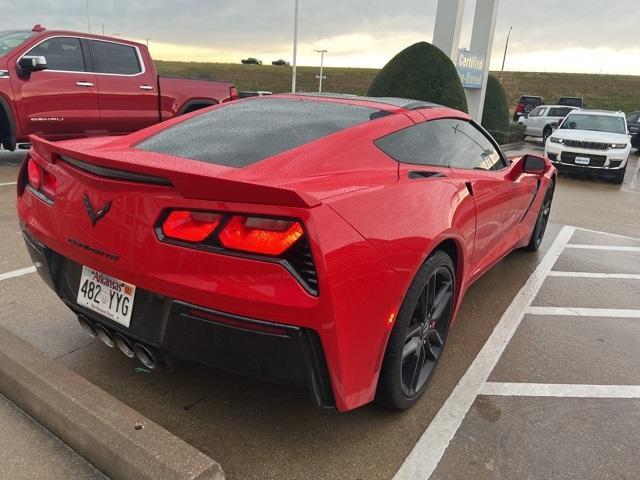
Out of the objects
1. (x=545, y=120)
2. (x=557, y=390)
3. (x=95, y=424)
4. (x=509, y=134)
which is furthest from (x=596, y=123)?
(x=95, y=424)

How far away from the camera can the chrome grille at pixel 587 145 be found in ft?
36.0

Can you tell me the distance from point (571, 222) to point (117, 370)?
20.5 feet

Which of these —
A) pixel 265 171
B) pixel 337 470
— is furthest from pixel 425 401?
pixel 265 171

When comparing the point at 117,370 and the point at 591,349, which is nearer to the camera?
the point at 117,370

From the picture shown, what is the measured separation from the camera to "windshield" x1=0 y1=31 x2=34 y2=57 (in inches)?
274

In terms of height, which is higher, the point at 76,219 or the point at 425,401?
the point at 76,219

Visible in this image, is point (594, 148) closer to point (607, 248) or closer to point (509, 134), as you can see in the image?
point (607, 248)

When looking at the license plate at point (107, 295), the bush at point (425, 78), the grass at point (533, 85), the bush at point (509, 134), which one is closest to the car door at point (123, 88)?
the bush at point (425, 78)

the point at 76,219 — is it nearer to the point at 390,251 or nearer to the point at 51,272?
the point at 51,272

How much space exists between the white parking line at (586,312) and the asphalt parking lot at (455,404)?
0.02m

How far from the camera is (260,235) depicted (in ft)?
5.63

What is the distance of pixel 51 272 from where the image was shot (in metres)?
2.29

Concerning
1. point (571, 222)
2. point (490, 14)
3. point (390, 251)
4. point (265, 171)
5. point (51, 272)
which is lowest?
point (571, 222)

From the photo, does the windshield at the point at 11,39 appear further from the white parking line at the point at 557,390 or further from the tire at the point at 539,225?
the white parking line at the point at 557,390
